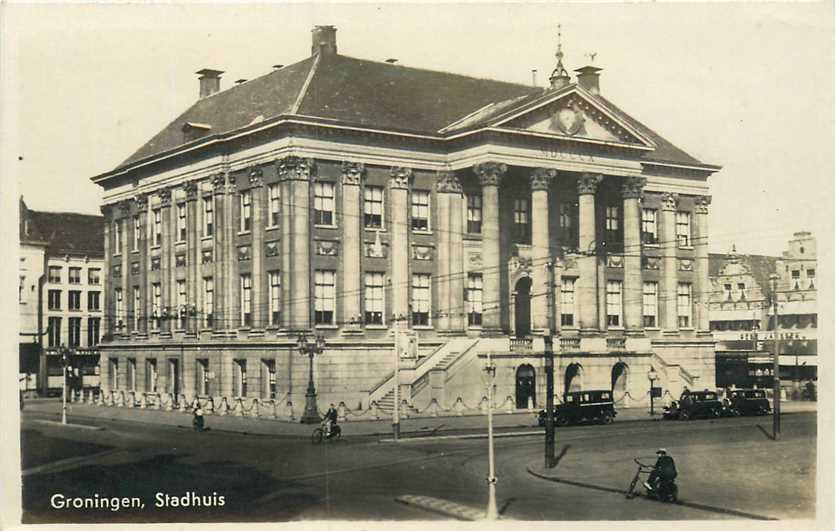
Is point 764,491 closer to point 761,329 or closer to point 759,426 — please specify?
point 759,426

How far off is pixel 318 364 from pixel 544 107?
57.6 feet

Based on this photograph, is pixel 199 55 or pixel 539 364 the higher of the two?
pixel 199 55

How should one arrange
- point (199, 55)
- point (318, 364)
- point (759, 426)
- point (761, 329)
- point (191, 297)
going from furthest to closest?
point (761, 329) → point (191, 297) → point (318, 364) → point (759, 426) → point (199, 55)

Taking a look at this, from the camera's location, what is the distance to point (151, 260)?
221 feet

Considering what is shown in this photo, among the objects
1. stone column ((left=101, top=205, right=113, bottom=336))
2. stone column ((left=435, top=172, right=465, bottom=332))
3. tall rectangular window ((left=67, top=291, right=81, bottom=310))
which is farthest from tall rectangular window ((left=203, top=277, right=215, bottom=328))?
tall rectangular window ((left=67, top=291, right=81, bottom=310))

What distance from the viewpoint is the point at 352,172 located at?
56.3 m

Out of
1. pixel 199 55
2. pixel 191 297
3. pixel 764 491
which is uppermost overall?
pixel 199 55

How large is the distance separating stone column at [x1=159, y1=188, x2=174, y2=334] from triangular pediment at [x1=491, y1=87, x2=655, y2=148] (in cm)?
2039

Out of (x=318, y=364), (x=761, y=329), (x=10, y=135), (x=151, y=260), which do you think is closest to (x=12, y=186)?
(x=10, y=135)

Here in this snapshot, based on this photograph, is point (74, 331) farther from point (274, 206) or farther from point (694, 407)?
point (694, 407)

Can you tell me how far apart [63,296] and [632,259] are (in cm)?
3607

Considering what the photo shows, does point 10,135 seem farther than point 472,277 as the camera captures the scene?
No

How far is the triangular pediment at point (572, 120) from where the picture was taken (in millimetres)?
57250

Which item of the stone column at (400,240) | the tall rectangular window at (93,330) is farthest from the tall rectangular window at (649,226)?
the tall rectangular window at (93,330)
